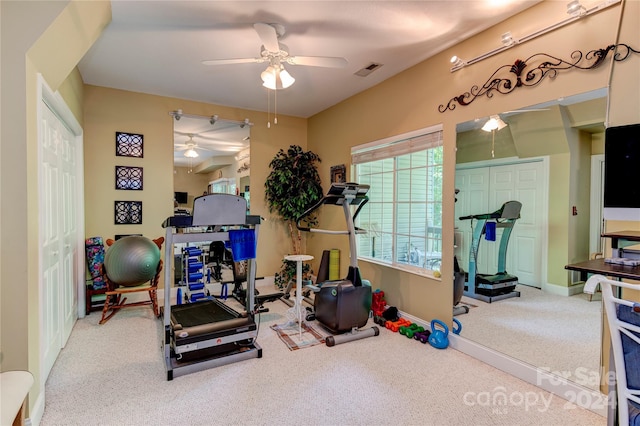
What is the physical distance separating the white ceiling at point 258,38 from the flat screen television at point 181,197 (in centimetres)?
148

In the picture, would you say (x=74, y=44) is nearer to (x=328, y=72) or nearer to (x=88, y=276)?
(x=328, y=72)

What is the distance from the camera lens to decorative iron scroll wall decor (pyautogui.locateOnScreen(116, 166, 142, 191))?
440 cm

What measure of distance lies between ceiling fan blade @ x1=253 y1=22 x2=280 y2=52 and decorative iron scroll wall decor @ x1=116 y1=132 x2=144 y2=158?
2.91 meters

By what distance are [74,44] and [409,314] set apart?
3.98 meters

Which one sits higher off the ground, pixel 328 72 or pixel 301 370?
pixel 328 72

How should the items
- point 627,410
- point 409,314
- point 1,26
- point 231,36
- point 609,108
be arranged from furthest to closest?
1. point 409,314
2. point 231,36
3. point 609,108
4. point 1,26
5. point 627,410

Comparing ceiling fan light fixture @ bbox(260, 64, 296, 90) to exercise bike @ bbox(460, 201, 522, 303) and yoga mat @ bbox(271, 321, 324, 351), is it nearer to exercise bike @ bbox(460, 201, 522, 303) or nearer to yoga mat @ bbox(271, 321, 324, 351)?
exercise bike @ bbox(460, 201, 522, 303)

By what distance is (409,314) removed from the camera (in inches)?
145

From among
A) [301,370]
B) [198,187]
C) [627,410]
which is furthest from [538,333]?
[198,187]

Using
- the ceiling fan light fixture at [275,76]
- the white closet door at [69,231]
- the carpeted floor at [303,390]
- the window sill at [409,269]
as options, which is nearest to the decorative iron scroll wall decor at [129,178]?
the white closet door at [69,231]

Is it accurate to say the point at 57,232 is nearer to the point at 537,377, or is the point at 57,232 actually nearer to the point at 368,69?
the point at 368,69

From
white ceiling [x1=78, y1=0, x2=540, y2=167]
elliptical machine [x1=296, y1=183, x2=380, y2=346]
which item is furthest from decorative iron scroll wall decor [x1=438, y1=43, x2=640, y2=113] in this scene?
elliptical machine [x1=296, y1=183, x2=380, y2=346]

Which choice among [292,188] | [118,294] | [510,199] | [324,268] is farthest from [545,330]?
[118,294]

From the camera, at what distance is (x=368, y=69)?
3.72 m
